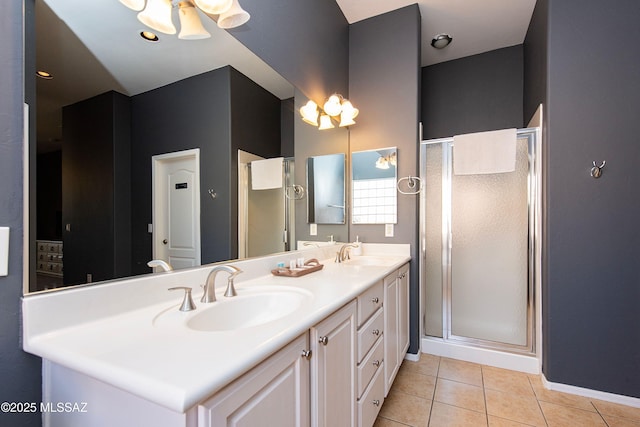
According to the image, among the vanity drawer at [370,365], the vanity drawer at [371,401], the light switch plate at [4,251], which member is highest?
the light switch plate at [4,251]

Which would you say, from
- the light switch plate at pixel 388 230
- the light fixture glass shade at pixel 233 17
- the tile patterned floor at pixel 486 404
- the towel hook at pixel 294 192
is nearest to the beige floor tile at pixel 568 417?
the tile patterned floor at pixel 486 404

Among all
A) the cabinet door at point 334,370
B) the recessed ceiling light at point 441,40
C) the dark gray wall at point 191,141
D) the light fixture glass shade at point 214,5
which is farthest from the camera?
the recessed ceiling light at point 441,40

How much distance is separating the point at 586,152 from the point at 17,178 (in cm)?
272

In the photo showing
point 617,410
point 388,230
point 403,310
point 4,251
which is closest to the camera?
point 4,251

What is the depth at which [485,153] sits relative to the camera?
7.14 feet


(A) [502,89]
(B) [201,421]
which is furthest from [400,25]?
(B) [201,421]

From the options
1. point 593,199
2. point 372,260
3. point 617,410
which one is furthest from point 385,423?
point 593,199

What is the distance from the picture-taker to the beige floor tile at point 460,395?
1725 millimetres

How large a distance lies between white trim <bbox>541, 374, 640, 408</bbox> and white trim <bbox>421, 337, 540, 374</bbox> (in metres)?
0.17

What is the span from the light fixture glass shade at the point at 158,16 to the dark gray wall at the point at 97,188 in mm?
276

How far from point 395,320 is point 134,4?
1.98 m

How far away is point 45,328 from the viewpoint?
70 cm

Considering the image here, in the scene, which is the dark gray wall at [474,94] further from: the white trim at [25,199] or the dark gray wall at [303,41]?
the white trim at [25,199]

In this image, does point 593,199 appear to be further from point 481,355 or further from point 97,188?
point 97,188
